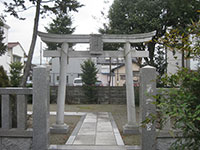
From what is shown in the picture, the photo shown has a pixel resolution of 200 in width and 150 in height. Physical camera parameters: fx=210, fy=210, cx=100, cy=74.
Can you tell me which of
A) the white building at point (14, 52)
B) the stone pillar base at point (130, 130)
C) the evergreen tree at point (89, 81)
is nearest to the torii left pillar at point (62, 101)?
the stone pillar base at point (130, 130)

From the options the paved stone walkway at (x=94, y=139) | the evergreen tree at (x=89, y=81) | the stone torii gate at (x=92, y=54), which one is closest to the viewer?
the paved stone walkway at (x=94, y=139)

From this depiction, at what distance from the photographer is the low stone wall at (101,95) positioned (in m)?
15.8

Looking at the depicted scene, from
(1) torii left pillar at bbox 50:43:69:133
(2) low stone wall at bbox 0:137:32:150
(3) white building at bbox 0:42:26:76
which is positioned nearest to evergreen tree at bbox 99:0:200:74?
(1) torii left pillar at bbox 50:43:69:133

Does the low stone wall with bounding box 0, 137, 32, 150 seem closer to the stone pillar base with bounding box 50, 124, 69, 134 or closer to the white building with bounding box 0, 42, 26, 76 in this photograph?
the stone pillar base with bounding box 50, 124, 69, 134

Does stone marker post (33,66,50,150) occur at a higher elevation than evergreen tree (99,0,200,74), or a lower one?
lower

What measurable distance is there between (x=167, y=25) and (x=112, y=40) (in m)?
6.23

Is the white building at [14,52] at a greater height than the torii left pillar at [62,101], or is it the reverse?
the white building at [14,52]

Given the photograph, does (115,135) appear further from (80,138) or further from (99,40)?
(99,40)

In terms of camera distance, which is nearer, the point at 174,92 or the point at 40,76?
the point at 174,92

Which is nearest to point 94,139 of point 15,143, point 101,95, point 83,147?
point 83,147

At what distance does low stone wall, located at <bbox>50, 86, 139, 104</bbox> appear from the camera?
15.8 m

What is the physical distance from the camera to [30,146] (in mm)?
4395

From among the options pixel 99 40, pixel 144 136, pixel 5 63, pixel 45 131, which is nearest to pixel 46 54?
pixel 99 40

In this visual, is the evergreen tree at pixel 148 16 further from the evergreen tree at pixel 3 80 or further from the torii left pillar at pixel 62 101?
the evergreen tree at pixel 3 80
